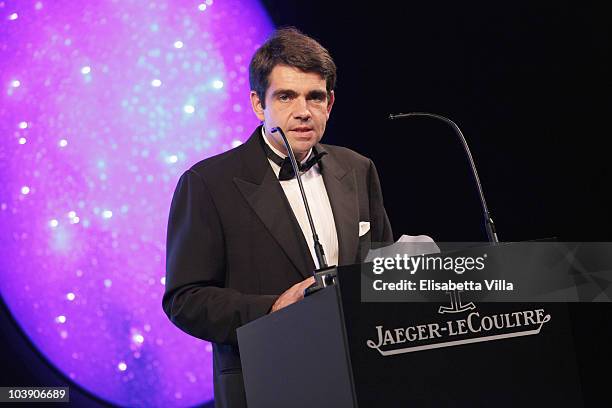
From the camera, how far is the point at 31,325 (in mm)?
2936

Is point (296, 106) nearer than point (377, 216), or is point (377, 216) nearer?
point (296, 106)

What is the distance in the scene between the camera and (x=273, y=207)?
2.10 meters

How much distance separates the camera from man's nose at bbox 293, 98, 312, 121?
2172mm

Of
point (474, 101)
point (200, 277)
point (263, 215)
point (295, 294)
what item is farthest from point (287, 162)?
point (474, 101)

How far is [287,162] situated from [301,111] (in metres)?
0.15

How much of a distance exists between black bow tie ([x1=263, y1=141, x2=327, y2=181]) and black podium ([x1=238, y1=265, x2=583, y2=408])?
838 millimetres

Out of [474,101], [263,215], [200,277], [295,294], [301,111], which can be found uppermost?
[474,101]

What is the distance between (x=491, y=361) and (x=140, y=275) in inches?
75.5

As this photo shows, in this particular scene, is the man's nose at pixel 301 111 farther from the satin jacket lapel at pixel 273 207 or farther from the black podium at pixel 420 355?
the black podium at pixel 420 355

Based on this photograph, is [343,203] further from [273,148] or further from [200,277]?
[200,277]

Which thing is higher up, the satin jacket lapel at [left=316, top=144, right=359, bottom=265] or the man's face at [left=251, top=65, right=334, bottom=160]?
the man's face at [left=251, top=65, right=334, bottom=160]

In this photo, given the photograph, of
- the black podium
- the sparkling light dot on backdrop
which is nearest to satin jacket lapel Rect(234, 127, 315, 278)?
the black podium

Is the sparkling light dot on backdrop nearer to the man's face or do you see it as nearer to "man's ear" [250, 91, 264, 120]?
"man's ear" [250, 91, 264, 120]

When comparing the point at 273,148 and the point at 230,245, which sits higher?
the point at 273,148
